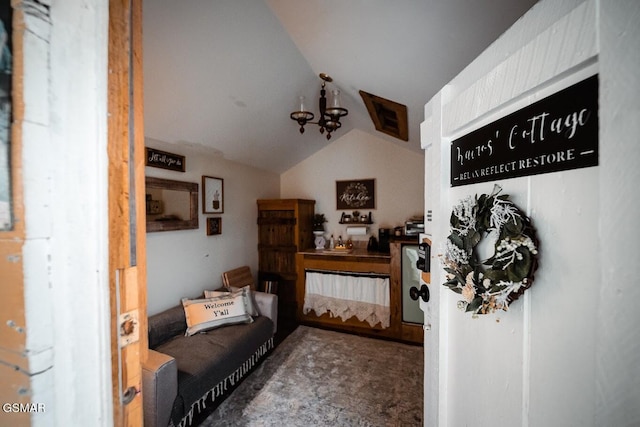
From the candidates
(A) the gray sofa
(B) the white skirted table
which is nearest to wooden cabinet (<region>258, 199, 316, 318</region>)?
(B) the white skirted table

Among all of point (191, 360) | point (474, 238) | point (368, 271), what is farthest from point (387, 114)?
point (191, 360)

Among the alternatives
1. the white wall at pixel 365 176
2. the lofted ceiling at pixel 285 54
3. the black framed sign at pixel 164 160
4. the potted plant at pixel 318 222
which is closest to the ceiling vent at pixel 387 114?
the lofted ceiling at pixel 285 54

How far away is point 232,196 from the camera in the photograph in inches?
128

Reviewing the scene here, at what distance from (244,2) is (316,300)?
3047 mm

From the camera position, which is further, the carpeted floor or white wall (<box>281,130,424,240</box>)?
white wall (<box>281,130,424,240</box>)

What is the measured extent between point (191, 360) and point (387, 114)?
2740 mm

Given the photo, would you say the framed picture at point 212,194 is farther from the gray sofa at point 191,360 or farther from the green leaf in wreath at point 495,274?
the green leaf in wreath at point 495,274

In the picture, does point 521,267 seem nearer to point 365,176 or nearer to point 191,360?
point 191,360

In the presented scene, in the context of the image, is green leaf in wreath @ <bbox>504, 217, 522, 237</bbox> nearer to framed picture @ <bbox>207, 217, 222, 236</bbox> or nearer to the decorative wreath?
the decorative wreath

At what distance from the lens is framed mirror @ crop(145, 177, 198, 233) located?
2.21 meters

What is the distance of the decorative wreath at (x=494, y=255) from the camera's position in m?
0.52

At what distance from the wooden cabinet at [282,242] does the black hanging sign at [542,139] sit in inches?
117

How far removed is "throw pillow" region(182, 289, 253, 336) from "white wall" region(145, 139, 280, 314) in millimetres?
237

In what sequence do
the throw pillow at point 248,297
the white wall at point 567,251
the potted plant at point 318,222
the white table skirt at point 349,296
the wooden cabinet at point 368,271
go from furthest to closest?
the potted plant at point 318,222
the white table skirt at point 349,296
the wooden cabinet at point 368,271
the throw pillow at point 248,297
the white wall at point 567,251
